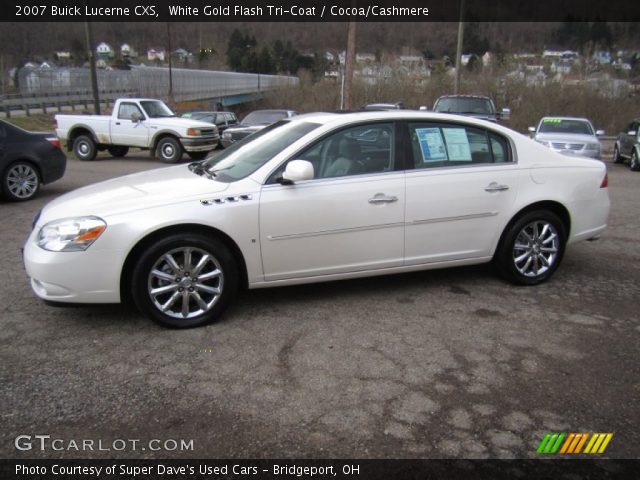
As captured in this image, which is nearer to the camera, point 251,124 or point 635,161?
point 635,161

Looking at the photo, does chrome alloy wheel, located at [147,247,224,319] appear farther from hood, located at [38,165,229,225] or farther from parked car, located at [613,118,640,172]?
parked car, located at [613,118,640,172]

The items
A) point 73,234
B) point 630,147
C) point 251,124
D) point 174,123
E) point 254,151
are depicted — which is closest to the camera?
point 73,234

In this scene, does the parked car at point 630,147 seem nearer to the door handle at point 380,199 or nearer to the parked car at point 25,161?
the door handle at point 380,199

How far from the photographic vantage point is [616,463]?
2.49 m

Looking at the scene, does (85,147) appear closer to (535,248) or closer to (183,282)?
(183,282)

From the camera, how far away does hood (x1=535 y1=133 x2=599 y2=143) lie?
1384 centimetres

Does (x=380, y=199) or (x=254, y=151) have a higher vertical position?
(x=254, y=151)

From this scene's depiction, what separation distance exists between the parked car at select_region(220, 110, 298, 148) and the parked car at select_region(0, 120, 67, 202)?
757 cm

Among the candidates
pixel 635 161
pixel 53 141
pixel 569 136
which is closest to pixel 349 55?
pixel 569 136

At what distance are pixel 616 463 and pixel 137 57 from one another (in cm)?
9760

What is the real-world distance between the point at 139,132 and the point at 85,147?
2.11m

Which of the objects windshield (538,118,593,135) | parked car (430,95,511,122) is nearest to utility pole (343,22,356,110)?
parked car (430,95,511,122)

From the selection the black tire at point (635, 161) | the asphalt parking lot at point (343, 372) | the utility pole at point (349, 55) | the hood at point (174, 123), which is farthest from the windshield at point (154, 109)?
the black tire at point (635, 161)

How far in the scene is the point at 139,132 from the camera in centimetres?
1555
